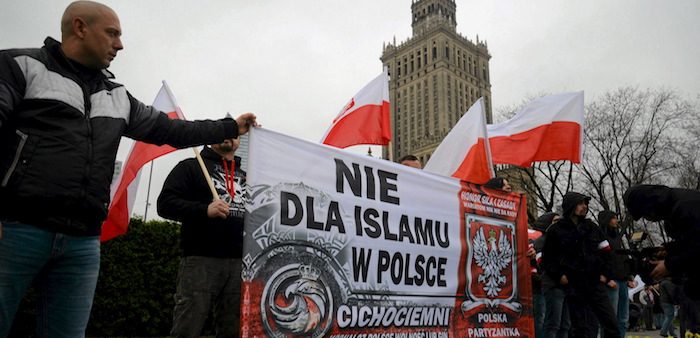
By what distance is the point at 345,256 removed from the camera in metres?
3.89

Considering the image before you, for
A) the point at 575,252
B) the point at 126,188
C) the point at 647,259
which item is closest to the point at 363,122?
the point at 575,252

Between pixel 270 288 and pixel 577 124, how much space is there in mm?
5265

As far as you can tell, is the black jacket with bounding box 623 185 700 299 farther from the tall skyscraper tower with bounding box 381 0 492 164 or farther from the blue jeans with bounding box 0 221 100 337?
the tall skyscraper tower with bounding box 381 0 492 164

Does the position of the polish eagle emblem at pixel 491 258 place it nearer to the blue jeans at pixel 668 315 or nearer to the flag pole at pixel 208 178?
the flag pole at pixel 208 178

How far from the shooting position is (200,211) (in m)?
3.47

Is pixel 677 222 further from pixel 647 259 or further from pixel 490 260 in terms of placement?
pixel 490 260

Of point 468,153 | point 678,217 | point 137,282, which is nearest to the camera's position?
point 678,217

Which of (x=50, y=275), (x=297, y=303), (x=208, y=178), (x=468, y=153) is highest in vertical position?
(x=468, y=153)

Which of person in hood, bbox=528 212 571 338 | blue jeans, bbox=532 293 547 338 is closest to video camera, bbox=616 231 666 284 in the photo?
person in hood, bbox=528 212 571 338

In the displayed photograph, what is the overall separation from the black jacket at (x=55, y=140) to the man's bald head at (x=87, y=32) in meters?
0.05

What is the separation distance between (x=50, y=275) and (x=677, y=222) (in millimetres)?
4318

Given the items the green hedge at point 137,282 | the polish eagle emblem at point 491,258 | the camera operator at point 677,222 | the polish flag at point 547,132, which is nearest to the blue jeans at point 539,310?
the polish flag at point 547,132

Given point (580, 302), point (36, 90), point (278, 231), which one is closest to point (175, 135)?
point (36, 90)

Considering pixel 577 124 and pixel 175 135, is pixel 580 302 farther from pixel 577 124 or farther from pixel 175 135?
pixel 175 135
